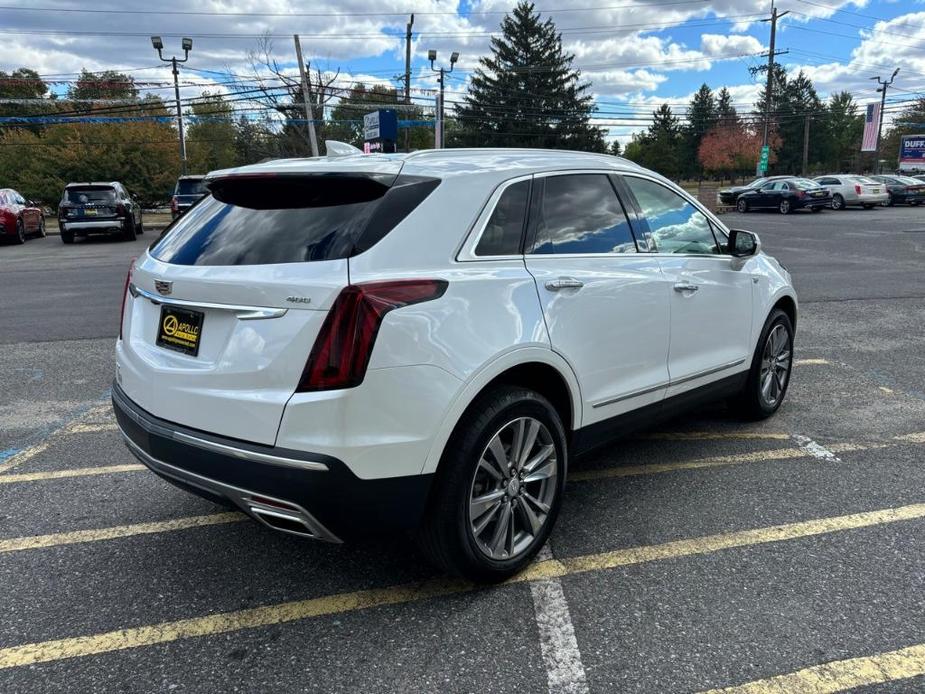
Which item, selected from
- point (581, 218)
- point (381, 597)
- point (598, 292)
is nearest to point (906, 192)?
point (581, 218)

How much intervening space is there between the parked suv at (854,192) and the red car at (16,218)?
30574 millimetres

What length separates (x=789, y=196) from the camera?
30016 mm

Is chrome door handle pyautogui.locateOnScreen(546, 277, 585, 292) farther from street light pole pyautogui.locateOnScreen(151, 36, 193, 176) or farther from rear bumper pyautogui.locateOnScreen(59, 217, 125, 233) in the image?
street light pole pyautogui.locateOnScreen(151, 36, 193, 176)

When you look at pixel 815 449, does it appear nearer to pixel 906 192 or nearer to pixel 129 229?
pixel 129 229

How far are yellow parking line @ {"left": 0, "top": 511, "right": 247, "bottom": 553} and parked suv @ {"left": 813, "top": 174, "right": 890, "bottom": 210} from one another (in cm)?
3282

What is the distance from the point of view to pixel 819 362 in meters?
6.48

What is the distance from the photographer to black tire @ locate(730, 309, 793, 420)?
181 inches

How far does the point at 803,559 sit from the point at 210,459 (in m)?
2.53

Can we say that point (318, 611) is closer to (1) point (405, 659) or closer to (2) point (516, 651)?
(1) point (405, 659)

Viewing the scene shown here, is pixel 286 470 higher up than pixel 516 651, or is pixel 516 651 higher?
pixel 286 470

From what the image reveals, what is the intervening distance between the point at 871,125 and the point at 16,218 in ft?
172

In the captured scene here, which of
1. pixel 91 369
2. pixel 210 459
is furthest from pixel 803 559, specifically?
pixel 91 369

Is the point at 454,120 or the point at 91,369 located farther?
the point at 454,120

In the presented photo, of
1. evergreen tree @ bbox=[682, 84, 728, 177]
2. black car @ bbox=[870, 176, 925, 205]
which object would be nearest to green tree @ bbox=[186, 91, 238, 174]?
black car @ bbox=[870, 176, 925, 205]
